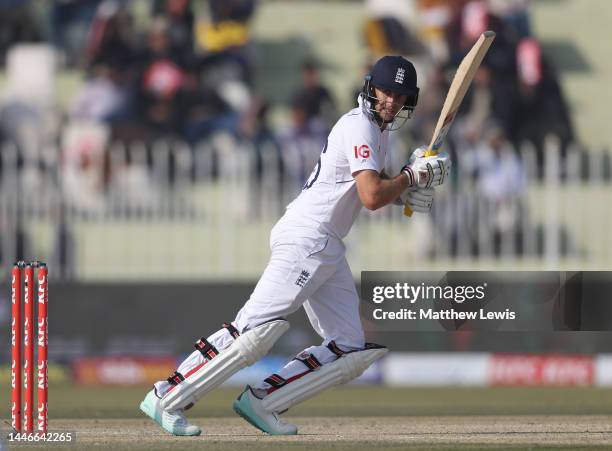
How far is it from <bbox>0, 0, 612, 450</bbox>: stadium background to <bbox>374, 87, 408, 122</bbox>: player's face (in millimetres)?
3449

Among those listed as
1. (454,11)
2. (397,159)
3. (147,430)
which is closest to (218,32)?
(454,11)

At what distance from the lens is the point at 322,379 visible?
6016mm

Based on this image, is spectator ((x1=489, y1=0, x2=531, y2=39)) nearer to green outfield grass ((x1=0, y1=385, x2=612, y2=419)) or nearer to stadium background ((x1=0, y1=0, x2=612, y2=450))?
stadium background ((x1=0, y1=0, x2=612, y2=450))

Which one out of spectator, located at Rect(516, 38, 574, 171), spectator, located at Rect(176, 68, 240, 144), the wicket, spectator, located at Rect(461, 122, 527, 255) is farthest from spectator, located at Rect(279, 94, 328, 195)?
the wicket

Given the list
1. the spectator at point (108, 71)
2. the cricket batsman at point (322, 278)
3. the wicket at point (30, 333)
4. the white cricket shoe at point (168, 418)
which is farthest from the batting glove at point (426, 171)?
the spectator at point (108, 71)

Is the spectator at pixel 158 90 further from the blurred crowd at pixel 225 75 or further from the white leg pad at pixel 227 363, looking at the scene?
the white leg pad at pixel 227 363

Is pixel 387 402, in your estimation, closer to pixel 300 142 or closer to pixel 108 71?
pixel 300 142

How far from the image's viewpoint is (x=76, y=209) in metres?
11.6

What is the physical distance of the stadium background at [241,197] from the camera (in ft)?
36.0

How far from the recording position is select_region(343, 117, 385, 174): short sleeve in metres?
5.73

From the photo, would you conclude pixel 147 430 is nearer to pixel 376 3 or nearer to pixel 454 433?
pixel 454 433

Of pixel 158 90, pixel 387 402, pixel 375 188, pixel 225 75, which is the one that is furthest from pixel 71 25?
pixel 375 188

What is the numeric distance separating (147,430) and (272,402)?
774 mm

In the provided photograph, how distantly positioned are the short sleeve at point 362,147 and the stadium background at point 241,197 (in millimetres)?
3495
